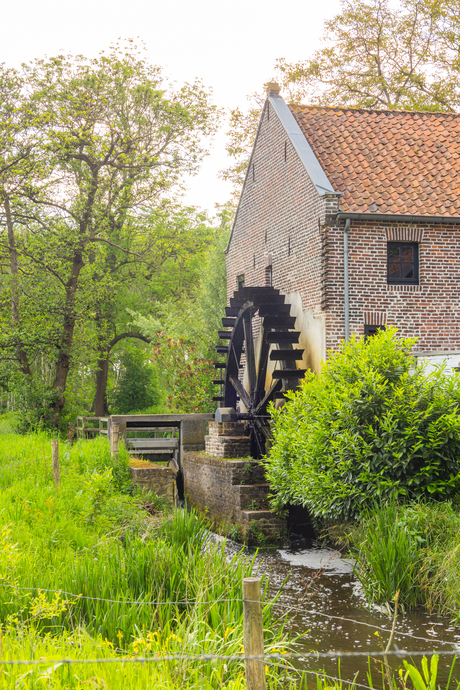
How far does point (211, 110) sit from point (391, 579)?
66.3ft

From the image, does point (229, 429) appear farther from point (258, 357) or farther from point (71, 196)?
point (71, 196)

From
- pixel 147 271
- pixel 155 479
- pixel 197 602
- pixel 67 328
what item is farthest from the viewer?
pixel 147 271

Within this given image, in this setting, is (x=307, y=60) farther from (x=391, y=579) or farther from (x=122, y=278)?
(x=391, y=579)

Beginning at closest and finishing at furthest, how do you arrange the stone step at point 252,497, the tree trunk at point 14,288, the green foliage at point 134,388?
the stone step at point 252,497 → the tree trunk at point 14,288 → the green foliage at point 134,388

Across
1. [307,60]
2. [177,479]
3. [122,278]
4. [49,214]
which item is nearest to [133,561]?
[177,479]

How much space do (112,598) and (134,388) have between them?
74.8 feet

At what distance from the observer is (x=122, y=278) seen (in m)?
23.9

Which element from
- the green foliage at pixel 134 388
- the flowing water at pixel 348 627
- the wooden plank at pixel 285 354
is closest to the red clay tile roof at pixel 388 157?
the wooden plank at pixel 285 354

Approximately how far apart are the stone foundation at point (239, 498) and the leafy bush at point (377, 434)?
4.54 feet

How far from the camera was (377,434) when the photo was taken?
7.76m

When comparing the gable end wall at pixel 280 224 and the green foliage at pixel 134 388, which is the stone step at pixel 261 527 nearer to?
the gable end wall at pixel 280 224

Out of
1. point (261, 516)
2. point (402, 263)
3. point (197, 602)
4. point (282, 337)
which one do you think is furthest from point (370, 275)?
point (197, 602)

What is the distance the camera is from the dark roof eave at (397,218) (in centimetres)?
1209

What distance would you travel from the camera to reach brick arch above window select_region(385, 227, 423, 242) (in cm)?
1242
